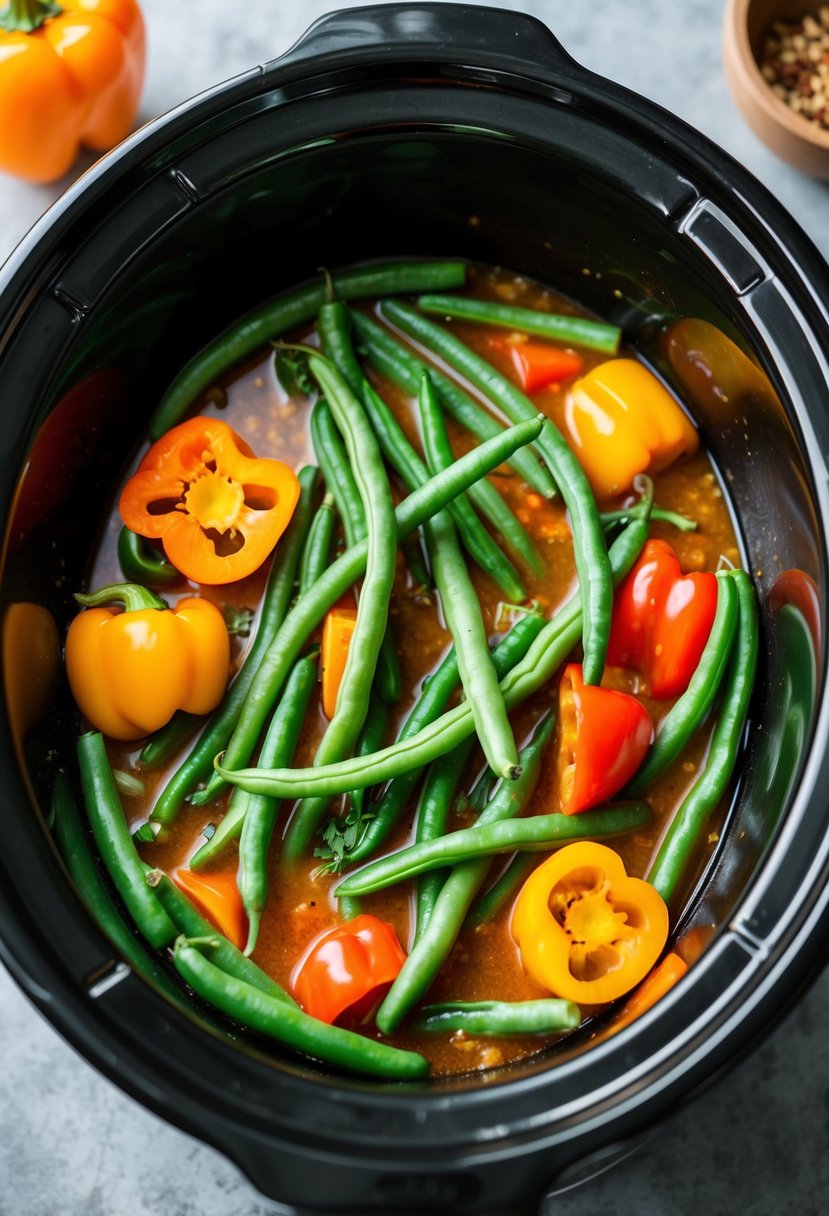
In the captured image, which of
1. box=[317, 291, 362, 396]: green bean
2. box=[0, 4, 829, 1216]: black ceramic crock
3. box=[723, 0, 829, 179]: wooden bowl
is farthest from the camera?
box=[723, 0, 829, 179]: wooden bowl

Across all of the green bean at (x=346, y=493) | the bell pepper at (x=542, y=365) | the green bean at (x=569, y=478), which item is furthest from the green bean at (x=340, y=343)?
the bell pepper at (x=542, y=365)

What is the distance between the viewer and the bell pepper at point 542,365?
2447mm

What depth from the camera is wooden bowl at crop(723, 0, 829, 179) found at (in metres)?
2.51

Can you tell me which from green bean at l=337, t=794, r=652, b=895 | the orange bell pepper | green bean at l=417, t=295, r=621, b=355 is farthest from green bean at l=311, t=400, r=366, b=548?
the orange bell pepper

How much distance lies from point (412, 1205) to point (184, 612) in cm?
110

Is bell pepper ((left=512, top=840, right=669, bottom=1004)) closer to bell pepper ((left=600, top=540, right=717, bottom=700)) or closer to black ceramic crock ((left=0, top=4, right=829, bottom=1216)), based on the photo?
black ceramic crock ((left=0, top=4, right=829, bottom=1216))

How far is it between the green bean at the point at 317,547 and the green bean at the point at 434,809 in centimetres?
42

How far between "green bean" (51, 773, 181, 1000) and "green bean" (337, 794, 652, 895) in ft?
1.16

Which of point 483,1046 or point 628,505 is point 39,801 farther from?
point 628,505

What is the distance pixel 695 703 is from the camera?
7.20ft

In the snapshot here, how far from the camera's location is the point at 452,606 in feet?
7.36

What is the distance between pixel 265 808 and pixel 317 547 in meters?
0.51

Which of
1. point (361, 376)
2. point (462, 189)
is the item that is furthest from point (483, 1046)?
point (462, 189)

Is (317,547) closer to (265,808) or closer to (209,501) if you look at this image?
(209,501)
